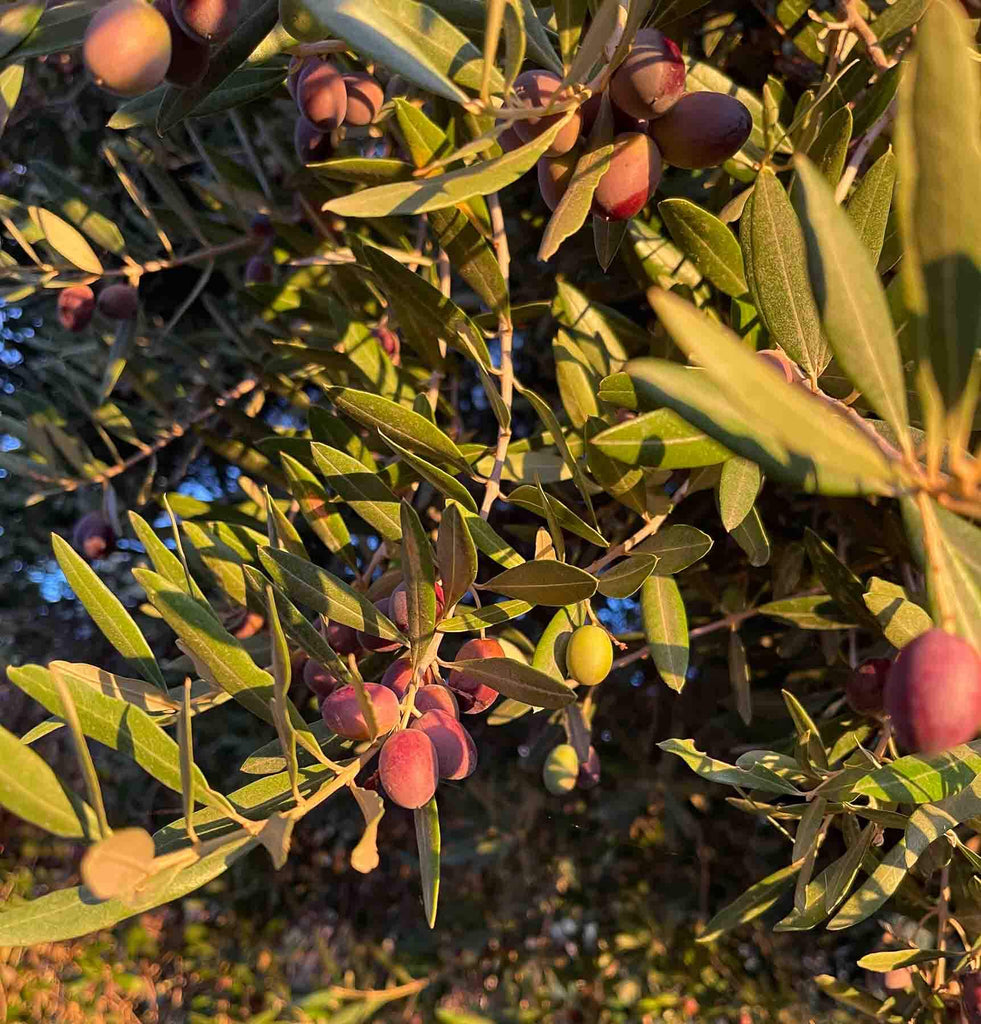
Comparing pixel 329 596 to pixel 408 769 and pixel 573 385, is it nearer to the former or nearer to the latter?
pixel 408 769

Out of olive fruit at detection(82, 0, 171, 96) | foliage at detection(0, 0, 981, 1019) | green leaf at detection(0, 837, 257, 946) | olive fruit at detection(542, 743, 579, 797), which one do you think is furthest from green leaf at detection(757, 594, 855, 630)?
olive fruit at detection(82, 0, 171, 96)

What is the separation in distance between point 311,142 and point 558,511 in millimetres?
507

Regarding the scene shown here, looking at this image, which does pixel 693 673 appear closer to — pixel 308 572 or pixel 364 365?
pixel 364 365

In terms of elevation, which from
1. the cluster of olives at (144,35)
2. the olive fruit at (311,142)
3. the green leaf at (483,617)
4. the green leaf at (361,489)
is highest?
the cluster of olives at (144,35)

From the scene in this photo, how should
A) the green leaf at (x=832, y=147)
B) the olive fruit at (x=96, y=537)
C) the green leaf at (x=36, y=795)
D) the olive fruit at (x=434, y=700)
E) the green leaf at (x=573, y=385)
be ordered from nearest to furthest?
the green leaf at (x=36, y=795)
the olive fruit at (x=434, y=700)
the green leaf at (x=832, y=147)
the green leaf at (x=573, y=385)
the olive fruit at (x=96, y=537)

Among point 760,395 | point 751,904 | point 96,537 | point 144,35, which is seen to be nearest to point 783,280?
point 760,395

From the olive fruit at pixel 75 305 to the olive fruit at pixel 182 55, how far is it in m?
0.63

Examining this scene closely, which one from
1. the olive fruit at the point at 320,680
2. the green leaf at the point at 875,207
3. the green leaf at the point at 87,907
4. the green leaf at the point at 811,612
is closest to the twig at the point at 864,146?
the green leaf at the point at 875,207

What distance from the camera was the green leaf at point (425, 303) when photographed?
84cm

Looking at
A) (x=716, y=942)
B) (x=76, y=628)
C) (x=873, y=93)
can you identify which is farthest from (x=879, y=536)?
(x=76, y=628)

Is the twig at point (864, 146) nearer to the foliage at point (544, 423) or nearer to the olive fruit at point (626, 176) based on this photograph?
the foliage at point (544, 423)

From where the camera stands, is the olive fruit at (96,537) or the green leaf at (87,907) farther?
the olive fruit at (96,537)

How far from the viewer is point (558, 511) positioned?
777 mm

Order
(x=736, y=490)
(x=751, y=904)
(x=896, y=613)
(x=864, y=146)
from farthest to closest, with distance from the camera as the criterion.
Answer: (x=751, y=904) < (x=864, y=146) < (x=896, y=613) < (x=736, y=490)
